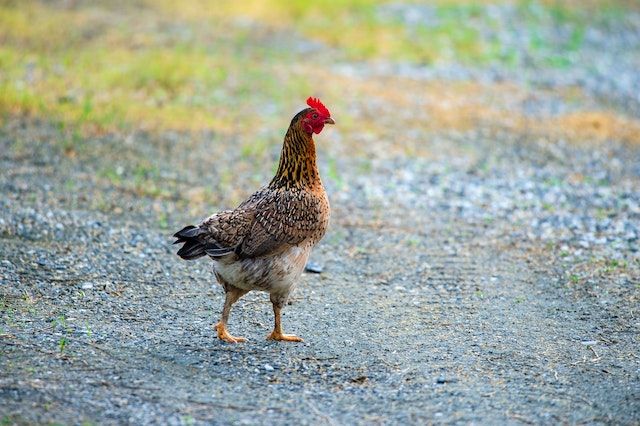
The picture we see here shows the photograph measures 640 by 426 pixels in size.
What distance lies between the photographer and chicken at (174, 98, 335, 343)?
6.71 m

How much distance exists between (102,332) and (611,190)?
730 centimetres

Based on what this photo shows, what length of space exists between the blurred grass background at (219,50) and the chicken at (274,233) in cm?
601

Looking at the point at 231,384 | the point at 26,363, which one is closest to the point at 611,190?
the point at 231,384

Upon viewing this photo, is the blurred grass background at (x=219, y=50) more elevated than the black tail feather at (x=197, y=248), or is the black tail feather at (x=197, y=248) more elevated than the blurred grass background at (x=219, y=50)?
the blurred grass background at (x=219, y=50)

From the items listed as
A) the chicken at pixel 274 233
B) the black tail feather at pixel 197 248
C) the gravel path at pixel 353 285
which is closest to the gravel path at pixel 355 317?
the gravel path at pixel 353 285

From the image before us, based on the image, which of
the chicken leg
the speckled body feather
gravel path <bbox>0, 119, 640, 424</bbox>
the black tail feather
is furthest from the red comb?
gravel path <bbox>0, 119, 640, 424</bbox>

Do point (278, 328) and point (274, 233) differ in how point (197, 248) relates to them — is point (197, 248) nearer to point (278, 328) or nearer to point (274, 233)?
point (274, 233)

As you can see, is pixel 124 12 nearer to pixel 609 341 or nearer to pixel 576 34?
pixel 576 34

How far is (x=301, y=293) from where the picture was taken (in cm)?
825

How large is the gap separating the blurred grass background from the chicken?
6.01 metres

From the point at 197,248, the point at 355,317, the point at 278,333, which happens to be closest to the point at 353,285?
the point at 355,317

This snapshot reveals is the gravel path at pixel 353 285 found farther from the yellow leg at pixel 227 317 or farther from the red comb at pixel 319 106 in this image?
the red comb at pixel 319 106

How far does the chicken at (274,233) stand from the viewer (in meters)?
6.71

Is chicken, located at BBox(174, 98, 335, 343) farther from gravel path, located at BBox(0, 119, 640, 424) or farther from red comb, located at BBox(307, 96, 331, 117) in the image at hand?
gravel path, located at BBox(0, 119, 640, 424)
